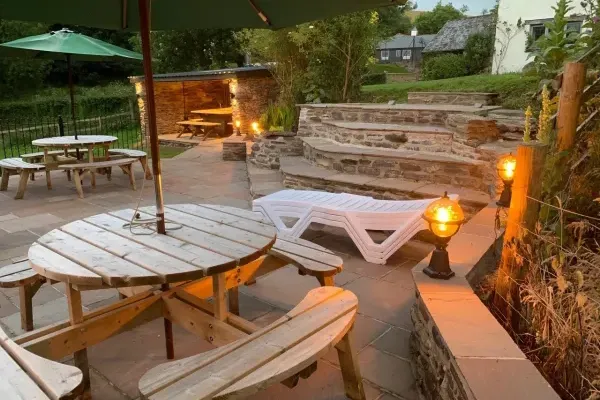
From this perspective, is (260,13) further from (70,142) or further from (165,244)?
(70,142)

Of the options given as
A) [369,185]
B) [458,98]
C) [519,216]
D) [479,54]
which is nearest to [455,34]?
[479,54]

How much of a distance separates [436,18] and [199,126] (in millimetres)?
40609

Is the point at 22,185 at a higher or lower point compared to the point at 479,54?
lower

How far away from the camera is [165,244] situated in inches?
91.1

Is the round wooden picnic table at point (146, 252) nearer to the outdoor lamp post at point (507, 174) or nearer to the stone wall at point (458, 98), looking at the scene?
the outdoor lamp post at point (507, 174)

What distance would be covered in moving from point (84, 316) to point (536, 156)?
2.51 meters

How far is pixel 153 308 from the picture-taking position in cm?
250

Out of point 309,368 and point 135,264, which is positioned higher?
point 135,264

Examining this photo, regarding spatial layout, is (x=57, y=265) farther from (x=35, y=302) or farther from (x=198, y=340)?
(x=35, y=302)

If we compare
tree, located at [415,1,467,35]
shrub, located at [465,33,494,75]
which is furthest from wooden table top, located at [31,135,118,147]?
tree, located at [415,1,467,35]

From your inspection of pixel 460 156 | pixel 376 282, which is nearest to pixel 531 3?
pixel 460 156

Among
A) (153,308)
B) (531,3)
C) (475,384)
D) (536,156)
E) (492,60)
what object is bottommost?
(153,308)

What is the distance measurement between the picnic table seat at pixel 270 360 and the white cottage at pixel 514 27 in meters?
13.5

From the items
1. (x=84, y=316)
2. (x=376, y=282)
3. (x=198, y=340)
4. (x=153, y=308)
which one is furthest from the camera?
(x=376, y=282)
